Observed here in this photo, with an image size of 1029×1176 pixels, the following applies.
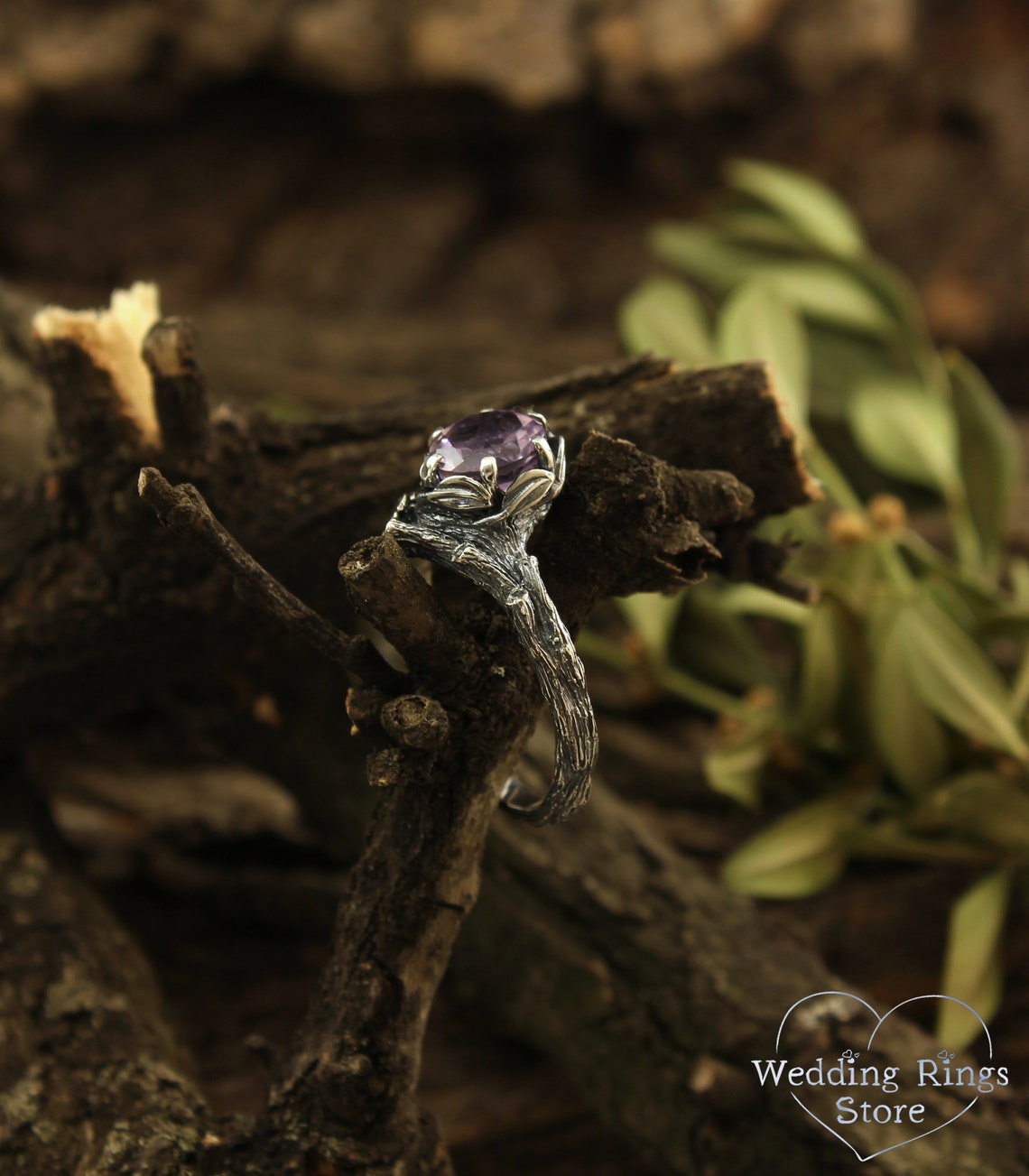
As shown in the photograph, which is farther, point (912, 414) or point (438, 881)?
point (912, 414)

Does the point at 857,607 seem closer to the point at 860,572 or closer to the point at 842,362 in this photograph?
the point at 860,572

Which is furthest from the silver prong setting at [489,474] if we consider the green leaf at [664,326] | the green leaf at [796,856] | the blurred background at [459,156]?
the blurred background at [459,156]

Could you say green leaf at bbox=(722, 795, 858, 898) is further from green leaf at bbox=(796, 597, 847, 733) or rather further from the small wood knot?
the small wood knot

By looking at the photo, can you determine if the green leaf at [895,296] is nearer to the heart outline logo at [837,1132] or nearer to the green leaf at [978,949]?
the green leaf at [978,949]

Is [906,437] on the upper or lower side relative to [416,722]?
lower

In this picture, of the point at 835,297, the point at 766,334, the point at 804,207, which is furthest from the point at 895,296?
the point at 766,334

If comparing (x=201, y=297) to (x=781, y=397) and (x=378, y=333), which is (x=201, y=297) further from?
(x=781, y=397)

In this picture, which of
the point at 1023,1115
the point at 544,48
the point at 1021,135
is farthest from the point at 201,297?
the point at 1023,1115
